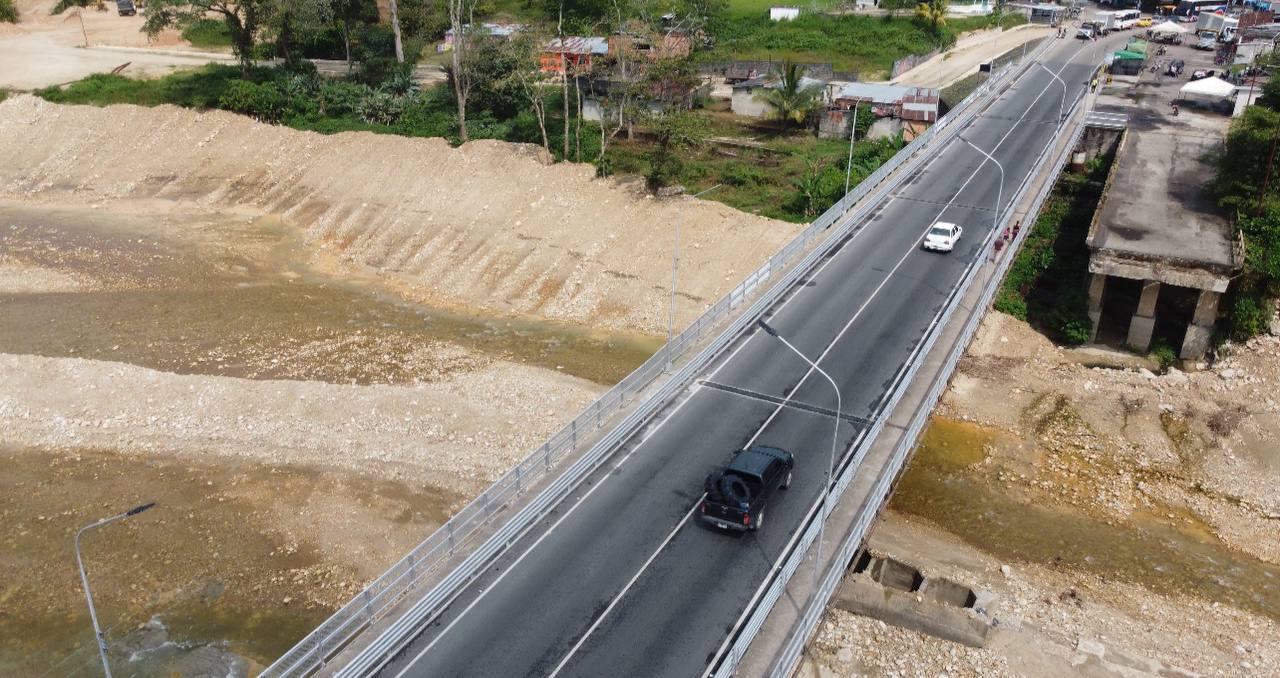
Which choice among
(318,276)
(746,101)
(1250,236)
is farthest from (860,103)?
(318,276)

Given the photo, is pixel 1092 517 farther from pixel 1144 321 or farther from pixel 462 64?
pixel 462 64

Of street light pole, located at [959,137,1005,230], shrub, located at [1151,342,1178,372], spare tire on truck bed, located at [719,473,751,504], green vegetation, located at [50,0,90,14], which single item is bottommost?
shrub, located at [1151,342,1178,372]

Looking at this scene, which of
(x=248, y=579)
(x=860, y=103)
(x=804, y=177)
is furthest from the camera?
(x=860, y=103)

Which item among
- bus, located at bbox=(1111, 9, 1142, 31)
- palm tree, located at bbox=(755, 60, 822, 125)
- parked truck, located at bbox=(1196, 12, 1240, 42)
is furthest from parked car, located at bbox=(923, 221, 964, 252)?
bus, located at bbox=(1111, 9, 1142, 31)

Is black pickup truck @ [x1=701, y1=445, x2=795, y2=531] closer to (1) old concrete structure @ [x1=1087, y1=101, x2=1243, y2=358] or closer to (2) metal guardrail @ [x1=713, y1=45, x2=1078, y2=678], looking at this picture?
(2) metal guardrail @ [x1=713, y1=45, x2=1078, y2=678]

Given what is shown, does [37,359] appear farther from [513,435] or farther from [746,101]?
[746,101]

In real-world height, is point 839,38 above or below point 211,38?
above

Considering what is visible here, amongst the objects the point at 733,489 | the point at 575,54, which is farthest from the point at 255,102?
the point at 733,489
